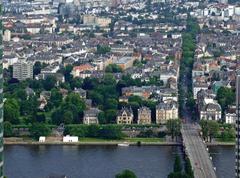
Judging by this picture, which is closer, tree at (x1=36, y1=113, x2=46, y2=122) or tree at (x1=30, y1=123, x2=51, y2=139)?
tree at (x1=30, y1=123, x2=51, y2=139)

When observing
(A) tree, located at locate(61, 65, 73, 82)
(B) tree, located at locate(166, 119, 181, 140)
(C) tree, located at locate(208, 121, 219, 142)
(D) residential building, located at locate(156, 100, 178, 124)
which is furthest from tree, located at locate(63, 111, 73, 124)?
(A) tree, located at locate(61, 65, 73, 82)

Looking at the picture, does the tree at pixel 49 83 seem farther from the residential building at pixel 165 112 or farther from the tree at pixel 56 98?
the residential building at pixel 165 112

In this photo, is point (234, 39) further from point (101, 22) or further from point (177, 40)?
point (101, 22)

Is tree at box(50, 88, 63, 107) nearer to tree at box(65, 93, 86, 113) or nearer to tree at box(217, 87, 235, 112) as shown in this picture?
tree at box(65, 93, 86, 113)

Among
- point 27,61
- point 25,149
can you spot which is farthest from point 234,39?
point 25,149

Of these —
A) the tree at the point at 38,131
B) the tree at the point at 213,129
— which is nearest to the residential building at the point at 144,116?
the tree at the point at 213,129

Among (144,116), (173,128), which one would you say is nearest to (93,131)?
(173,128)
